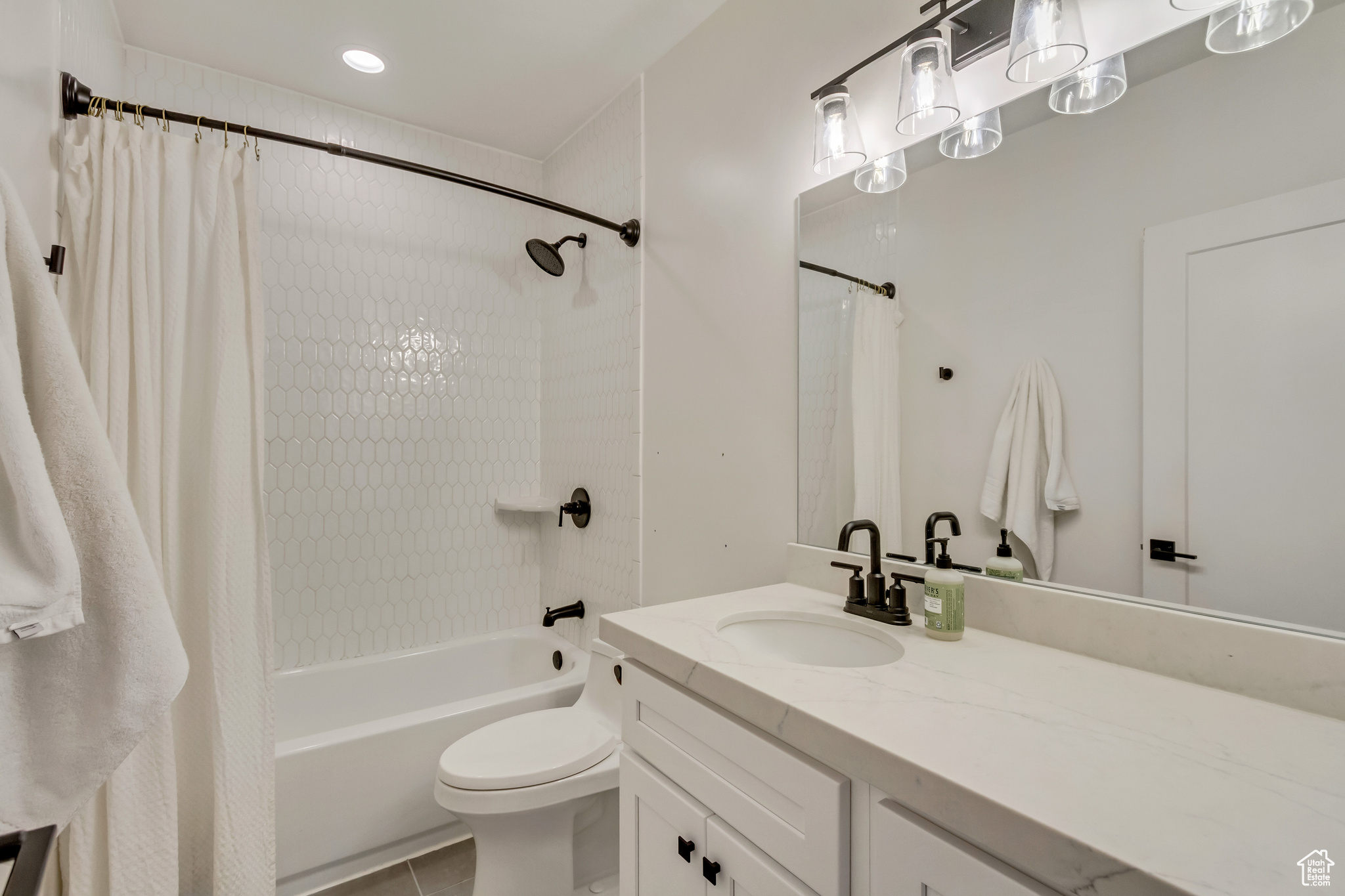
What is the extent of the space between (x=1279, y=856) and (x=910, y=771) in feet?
0.89

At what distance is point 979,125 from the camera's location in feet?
3.69

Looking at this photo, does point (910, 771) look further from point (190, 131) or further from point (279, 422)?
point (190, 131)

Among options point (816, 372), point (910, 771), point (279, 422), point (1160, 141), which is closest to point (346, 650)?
point (279, 422)

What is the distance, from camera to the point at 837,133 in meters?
1.30

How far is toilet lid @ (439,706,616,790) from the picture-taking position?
1432 millimetres

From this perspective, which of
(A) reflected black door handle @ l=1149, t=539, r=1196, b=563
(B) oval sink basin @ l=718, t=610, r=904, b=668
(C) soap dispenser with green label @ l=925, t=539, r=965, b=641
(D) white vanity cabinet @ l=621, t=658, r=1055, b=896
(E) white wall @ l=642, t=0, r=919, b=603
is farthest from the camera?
(E) white wall @ l=642, t=0, r=919, b=603

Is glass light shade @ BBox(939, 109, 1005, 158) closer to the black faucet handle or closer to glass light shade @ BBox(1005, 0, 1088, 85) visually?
glass light shade @ BBox(1005, 0, 1088, 85)

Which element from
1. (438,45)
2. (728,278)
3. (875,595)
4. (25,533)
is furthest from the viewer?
(438,45)

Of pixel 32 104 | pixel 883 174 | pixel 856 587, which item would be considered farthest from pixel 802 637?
pixel 32 104

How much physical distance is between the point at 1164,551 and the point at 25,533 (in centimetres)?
152

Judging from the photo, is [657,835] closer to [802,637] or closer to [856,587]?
[802,637]

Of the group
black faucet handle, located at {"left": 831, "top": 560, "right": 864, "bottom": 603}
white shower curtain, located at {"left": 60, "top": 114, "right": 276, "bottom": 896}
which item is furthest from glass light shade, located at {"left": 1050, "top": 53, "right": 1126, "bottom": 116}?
white shower curtain, located at {"left": 60, "top": 114, "right": 276, "bottom": 896}

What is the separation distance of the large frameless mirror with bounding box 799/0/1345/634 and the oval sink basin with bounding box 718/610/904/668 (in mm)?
227

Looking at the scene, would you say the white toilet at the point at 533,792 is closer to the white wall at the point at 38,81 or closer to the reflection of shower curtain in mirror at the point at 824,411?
the reflection of shower curtain in mirror at the point at 824,411
